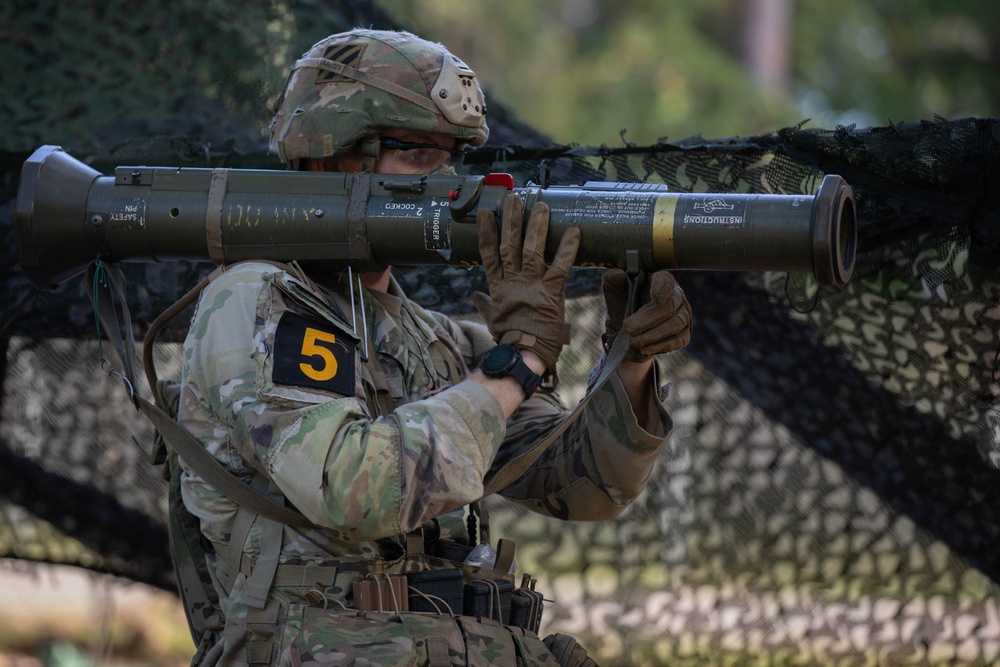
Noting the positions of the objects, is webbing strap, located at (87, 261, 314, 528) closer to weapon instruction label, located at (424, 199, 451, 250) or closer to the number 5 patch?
the number 5 patch

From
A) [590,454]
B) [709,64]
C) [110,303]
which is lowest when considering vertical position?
[590,454]

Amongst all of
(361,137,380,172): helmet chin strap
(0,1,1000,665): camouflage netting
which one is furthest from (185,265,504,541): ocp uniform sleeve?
(0,1,1000,665): camouflage netting

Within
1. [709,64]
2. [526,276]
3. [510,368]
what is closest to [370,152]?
[526,276]

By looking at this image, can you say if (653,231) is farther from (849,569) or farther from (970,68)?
(970,68)

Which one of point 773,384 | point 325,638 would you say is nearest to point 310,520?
point 325,638

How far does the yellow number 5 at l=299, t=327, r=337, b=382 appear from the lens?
2869 mm

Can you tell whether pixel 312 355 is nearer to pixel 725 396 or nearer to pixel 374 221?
pixel 374 221

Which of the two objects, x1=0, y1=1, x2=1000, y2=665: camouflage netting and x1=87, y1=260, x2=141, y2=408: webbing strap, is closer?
x1=87, y1=260, x2=141, y2=408: webbing strap

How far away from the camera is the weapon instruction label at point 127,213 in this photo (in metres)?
3.12

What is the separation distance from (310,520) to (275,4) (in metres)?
2.45

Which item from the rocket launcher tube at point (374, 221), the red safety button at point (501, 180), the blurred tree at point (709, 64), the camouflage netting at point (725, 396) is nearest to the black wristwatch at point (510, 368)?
the rocket launcher tube at point (374, 221)

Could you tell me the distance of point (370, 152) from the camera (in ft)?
10.5

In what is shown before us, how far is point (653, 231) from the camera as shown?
2.88m

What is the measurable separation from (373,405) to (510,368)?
38cm
